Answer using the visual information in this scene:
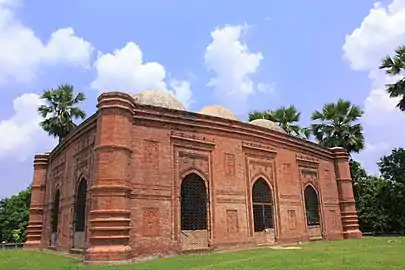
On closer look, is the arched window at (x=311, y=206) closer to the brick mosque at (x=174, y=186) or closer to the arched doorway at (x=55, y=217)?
the brick mosque at (x=174, y=186)

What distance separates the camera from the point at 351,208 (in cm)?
2147

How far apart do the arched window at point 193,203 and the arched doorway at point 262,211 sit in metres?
2.87

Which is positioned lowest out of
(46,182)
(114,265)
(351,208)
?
(114,265)

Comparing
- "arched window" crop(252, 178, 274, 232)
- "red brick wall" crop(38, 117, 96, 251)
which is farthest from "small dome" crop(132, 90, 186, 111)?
"arched window" crop(252, 178, 274, 232)

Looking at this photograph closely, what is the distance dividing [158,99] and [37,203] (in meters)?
10.5

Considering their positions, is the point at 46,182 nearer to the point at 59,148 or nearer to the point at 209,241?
the point at 59,148

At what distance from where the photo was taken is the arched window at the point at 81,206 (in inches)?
570

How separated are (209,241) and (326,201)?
9.35m

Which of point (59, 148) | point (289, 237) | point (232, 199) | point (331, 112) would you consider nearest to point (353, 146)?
point (331, 112)

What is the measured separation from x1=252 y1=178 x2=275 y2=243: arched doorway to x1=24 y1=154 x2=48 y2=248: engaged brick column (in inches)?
490

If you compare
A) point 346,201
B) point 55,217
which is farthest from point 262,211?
point 55,217

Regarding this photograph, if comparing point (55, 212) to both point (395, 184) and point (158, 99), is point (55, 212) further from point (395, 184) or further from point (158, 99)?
point (395, 184)

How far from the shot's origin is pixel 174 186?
13461 millimetres

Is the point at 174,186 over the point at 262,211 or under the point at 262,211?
over
